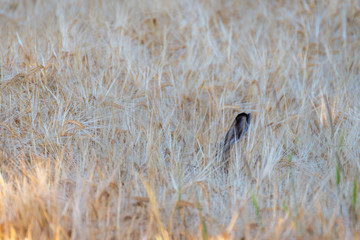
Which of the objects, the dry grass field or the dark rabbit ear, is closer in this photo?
the dry grass field

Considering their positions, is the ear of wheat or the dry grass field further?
the ear of wheat

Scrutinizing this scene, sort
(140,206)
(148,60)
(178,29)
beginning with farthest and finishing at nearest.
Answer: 1. (178,29)
2. (148,60)
3. (140,206)

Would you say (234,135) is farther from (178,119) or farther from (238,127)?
(178,119)

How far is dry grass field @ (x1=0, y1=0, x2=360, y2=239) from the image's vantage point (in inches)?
65.6

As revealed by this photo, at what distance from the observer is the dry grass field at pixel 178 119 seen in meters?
1.67

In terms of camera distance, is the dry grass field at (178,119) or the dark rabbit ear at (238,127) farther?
the dark rabbit ear at (238,127)

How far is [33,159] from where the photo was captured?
6.91ft

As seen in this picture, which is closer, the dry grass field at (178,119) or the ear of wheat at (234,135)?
the dry grass field at (178,119)

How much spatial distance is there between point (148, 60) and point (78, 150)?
3.63ft

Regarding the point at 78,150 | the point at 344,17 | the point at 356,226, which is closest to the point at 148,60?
the point at 78,150

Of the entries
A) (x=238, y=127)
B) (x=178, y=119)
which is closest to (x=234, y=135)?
(x=238, y=127)

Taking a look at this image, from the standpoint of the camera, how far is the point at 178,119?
262cm

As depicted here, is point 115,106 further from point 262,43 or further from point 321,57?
point 321,57

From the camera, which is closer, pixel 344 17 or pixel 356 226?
pixel 356 226
